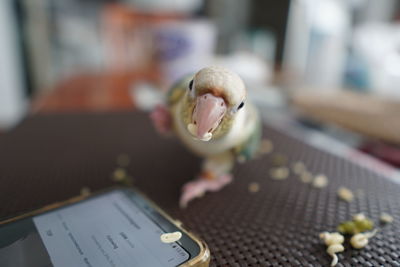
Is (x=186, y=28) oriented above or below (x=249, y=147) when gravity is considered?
above

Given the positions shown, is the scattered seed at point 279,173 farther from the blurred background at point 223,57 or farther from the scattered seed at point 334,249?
the blurred background at point 223,57

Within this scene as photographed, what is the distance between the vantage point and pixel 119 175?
1.27 ft

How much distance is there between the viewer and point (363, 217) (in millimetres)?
322

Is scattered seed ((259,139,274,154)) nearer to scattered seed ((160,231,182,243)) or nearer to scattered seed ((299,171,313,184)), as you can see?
scattered seed ((299,171,313,184))

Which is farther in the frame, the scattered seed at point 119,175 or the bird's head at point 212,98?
the scattered seed at point 119,175

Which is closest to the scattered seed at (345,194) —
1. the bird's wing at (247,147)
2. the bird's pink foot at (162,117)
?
the bird's wing at (247,147)

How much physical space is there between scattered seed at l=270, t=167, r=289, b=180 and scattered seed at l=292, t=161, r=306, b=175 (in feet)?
0.04

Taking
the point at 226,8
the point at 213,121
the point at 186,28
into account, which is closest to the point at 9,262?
the point at 213,121

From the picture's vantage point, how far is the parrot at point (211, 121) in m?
0.24

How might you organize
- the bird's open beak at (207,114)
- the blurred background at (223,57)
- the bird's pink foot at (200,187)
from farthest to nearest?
the blurred background at (223,57) → the bird's pink foot at (200,187) → the bird's open beak at (207,114)

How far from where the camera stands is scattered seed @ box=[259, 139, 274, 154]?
1.61 ft

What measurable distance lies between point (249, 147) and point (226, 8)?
2384 millimetres

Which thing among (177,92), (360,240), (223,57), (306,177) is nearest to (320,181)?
(306,177)

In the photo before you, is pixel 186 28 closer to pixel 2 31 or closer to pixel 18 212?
pixel 18 212
